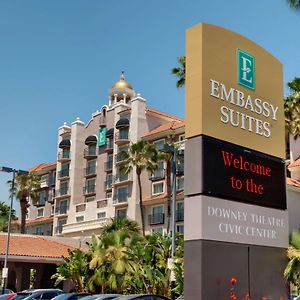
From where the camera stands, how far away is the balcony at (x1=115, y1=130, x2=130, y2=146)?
60.3 metres

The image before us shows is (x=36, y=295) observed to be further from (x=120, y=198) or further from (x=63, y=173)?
(x=63, y=173)

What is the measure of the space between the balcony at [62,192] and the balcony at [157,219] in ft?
52.1

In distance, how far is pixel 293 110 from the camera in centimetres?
3794

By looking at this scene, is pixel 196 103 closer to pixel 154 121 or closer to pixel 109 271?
pixel 109 271

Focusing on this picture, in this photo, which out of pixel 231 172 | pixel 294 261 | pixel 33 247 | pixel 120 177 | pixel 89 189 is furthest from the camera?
pixel 89 189

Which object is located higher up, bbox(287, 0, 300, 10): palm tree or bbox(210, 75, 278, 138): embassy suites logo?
bbox(287, 0, 300, 10): palm tree

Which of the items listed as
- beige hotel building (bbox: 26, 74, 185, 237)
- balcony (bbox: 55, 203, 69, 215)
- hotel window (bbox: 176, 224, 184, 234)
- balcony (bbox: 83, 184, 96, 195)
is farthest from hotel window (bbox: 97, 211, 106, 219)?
hotel window (bbox: 176, 224, 184, 234)

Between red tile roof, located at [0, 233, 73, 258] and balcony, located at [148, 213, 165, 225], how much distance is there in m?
9.72

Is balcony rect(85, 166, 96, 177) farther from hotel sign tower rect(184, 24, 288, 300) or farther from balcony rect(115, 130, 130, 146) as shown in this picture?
hotel sign tower rect(184, 24, 288, 300)

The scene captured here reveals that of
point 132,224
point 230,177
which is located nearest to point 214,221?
point 230,177

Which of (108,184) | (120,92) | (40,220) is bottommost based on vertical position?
(40,220)

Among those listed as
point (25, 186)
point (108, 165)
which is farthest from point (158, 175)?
point (25, 186)

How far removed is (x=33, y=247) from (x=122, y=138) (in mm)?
19131

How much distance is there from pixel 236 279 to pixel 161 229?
133 ft
